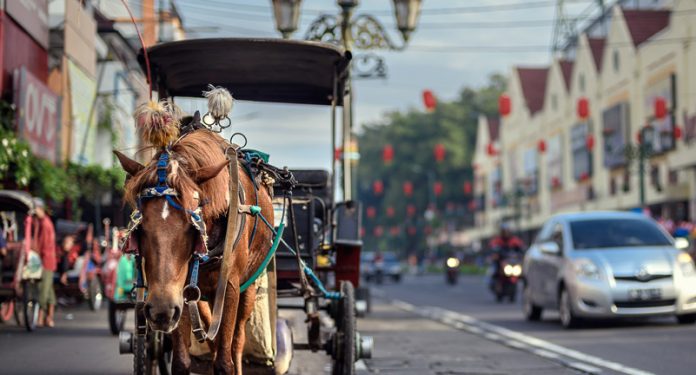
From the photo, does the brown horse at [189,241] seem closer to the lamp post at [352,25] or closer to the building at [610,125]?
the lamp post at [352,25]

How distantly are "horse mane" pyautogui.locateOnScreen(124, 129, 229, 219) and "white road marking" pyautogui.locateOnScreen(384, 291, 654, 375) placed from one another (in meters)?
5.39

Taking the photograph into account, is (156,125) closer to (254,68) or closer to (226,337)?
(226,337)

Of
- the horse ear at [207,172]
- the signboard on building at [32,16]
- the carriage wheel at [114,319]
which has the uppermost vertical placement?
the signboard on building at [32,16]

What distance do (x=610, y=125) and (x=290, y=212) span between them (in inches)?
2146

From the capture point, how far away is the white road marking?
37.5 feet

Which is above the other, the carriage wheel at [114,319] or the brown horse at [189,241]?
the brown horse at [189,241]

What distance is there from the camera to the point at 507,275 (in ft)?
92.3

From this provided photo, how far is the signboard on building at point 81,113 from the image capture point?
30144 millimetres

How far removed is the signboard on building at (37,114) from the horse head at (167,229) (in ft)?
61.1

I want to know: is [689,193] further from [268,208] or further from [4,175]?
[268,208]

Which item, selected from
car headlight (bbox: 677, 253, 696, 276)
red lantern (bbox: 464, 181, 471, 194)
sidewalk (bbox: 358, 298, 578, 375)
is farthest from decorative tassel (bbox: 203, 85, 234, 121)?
red lantern (bbox: 464, 181, 471, 194)

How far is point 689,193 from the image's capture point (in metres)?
49.8

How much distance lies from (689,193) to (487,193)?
5314 centimetres

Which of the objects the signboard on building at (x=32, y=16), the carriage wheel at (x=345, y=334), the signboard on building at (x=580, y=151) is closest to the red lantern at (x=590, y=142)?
the signboard on building at (x=580, y=151)
